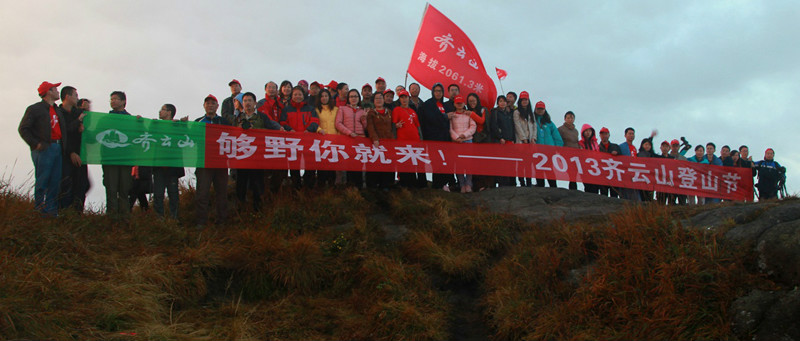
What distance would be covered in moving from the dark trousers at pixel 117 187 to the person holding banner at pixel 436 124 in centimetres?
566

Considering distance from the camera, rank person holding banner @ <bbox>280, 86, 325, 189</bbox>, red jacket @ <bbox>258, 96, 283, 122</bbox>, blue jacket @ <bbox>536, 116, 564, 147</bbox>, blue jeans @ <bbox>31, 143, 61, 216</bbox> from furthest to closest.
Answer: blue jacket @ <bbox>536, 116, 564, 147</bbox> < red jacket @ <bbox>258, 96, 283, 122</bbox> < person holding banner @ <bbox>280, 86, 325, 189</bbox> < blue jeans @ <bbox>31, 143, 61, 216</bbox>

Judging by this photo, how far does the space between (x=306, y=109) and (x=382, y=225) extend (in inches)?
116

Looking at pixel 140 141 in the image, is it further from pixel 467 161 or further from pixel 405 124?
pixel 467 161

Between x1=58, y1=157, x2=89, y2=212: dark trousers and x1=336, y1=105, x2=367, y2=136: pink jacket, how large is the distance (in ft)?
14.7

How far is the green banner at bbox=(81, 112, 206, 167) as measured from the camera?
32.1 feet

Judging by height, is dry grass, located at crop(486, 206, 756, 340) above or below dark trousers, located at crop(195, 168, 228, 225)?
below

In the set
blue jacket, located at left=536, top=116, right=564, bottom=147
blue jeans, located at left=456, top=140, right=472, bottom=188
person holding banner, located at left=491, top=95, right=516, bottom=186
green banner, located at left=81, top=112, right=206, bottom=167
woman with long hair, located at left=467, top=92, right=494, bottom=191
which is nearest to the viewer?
green banner, located at left=81, top=112, right=206, bottom=167

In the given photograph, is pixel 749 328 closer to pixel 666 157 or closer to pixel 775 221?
pixel 775 221

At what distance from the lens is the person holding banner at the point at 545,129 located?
13398 mm

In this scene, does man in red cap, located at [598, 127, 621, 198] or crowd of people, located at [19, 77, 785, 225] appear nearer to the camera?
crowd of people, located at [19, 77, 785, 225]

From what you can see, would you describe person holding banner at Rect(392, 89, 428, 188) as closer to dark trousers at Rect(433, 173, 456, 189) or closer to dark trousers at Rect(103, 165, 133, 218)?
dark trousers at Rect(433, 173, 456, 189)

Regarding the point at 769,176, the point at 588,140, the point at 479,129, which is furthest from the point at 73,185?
the point at 769,176

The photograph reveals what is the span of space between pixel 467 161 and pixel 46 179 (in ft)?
24.4

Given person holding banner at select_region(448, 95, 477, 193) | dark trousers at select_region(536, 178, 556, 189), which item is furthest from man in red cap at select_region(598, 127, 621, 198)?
person holding banner at select_region(448, 95, 477, 193)
